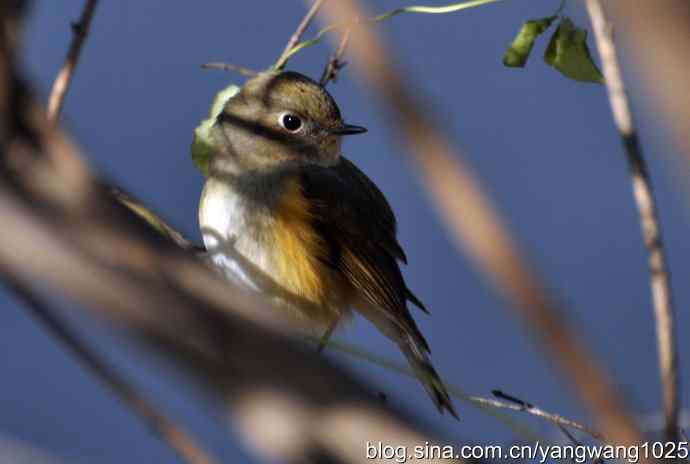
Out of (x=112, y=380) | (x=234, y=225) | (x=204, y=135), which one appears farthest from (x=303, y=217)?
(x=112, y=380)

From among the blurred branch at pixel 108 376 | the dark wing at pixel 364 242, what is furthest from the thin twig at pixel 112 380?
the dark wing at pixel 364 242

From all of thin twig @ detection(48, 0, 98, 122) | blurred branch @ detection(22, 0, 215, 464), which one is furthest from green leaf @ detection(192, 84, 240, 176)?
blurred branch @ detection(22, 0, 215, 464)

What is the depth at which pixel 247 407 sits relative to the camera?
59 cm

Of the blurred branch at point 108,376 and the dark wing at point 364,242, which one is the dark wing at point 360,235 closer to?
the dark wing at point 364,242

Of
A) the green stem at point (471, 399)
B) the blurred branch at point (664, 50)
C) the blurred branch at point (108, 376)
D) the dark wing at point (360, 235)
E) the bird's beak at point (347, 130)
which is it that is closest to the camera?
the blurred branch at point (664, 50)

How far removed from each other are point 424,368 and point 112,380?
232 centimetres

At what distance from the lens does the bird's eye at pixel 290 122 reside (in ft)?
11.2

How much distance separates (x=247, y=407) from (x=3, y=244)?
17 cm

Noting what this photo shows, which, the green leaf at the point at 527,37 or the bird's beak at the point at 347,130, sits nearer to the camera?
the green leaf at the point at 527,37

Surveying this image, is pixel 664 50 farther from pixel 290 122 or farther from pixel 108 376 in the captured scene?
pixel 290 122

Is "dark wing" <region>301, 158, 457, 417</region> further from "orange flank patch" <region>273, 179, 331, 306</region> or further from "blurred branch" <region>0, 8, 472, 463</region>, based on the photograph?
"blurred branch" <region>0, 8, 472, 463</region>

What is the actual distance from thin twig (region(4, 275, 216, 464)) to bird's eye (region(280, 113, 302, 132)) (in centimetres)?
268

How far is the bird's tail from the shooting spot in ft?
9.26

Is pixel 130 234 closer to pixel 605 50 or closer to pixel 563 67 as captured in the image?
pixel 605 50
